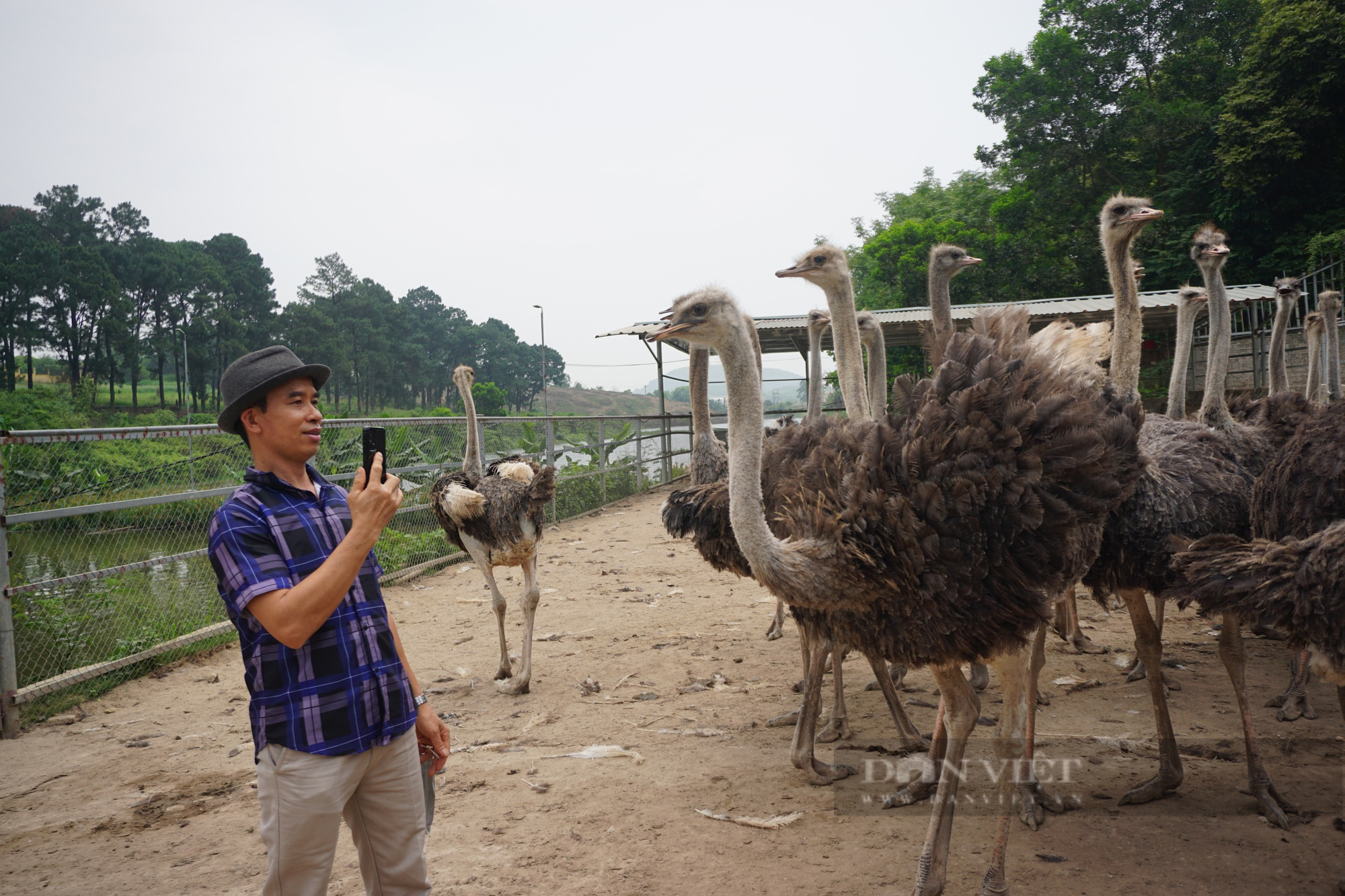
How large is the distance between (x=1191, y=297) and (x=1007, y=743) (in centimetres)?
410

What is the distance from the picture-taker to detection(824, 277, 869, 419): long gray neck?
420 centimetres

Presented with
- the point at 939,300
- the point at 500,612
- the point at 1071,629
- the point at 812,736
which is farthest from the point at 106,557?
the point at 1071,629

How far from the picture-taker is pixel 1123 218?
4.12 metres

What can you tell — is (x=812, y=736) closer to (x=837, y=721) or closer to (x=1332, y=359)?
(x=837, y=721)

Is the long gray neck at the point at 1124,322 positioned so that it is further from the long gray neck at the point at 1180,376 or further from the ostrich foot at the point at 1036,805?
the ostrich foot at the point at 1036,805

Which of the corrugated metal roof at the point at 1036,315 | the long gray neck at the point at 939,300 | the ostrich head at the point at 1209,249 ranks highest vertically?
the corrugated metal roof at the point at 1036,315

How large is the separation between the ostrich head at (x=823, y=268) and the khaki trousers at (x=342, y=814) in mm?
3225

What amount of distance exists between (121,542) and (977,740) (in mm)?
5906

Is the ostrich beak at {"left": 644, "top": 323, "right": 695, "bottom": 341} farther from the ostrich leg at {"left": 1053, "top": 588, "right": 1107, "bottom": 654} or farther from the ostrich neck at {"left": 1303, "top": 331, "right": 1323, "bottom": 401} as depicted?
the ostrich neck at {"left": 1303, "top": 331, "right": 1323, "bottom": 401}

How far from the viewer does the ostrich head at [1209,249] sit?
5.32 meters

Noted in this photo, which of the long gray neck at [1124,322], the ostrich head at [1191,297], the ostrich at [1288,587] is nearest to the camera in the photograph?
the ostrich at [1288,587]

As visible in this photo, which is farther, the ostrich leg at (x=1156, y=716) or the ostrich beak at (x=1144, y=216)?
the ostrich beak at (x=1144, y=216)

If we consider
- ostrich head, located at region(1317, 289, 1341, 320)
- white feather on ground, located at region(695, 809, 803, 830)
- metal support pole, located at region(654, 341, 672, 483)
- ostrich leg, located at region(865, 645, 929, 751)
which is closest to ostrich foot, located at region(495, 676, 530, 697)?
white feather on ground, located at region(695, 809, 803, 830)

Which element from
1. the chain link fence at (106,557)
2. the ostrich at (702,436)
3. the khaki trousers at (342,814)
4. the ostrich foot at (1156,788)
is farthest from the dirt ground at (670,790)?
the ostrich at (702,436)
